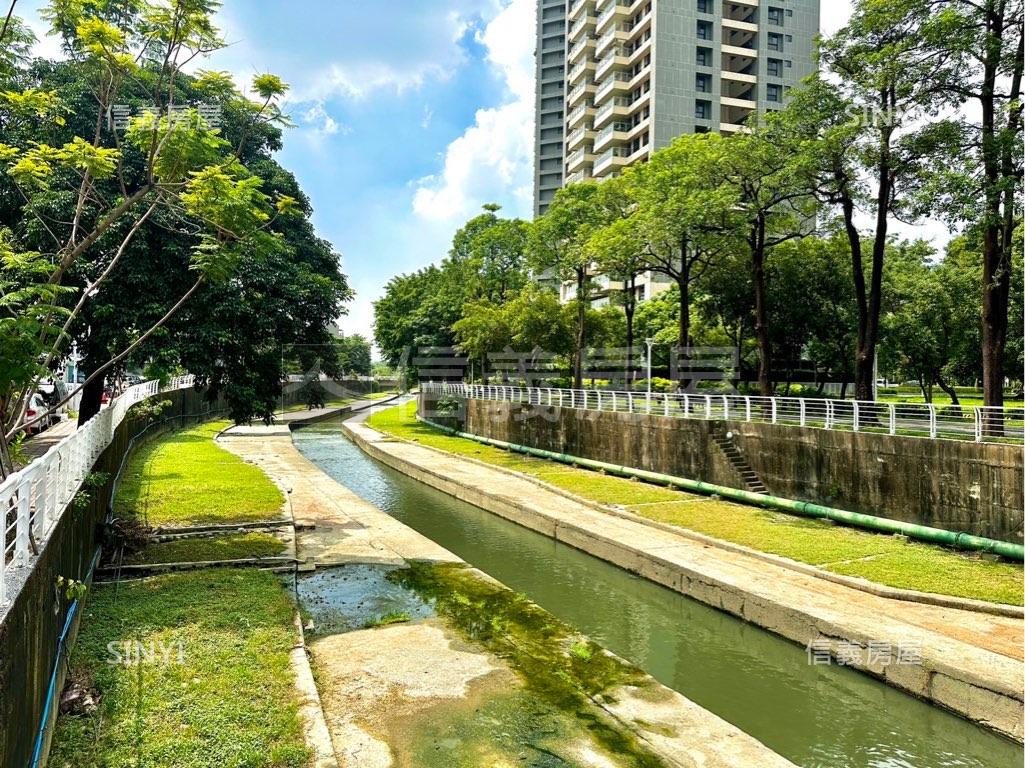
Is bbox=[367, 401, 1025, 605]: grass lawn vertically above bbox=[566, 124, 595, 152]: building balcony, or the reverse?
bbox=[566, 124, 595, 152]: building balcony

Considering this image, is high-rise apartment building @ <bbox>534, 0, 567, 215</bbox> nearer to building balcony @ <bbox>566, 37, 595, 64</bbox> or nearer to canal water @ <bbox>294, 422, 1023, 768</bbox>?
building balcony @ <bbox>566, 37, 595, 64</bbox>

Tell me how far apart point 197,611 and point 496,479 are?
47.9ft

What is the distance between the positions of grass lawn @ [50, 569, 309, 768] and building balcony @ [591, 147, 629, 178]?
168 ft

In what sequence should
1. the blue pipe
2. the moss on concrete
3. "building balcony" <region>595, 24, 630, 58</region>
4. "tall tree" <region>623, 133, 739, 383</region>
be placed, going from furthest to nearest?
"building balcony" <region>595, 24, 630, 58</region> → "tall tree" <region>623, 133, 739, 383</region> → the moss on concrete → the blue pipe

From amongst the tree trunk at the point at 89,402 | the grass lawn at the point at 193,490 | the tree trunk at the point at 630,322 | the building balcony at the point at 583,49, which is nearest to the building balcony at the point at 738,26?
the building balcony at the point at 583,49

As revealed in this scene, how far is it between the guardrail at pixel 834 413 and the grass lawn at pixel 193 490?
12189 millimetres

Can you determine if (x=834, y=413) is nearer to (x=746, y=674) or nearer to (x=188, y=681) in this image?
(x=746, y=674)

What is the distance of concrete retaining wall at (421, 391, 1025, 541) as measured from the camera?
12219mm

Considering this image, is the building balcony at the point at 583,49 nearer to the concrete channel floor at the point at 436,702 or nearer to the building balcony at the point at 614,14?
the building balcony at the point at 614,14

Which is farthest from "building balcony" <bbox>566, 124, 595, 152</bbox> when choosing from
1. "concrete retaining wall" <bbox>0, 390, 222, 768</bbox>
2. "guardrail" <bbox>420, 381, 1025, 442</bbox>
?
"concrete retaining wall" <bbox>0, 390, 222, 768</bbox>

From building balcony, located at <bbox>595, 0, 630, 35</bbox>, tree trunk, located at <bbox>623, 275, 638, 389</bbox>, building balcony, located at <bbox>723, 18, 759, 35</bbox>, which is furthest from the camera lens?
building balcony, located at <bbox>595, 0, 630, 35</bbox>

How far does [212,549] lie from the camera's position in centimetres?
1089

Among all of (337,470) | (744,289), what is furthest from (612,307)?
(337,470)

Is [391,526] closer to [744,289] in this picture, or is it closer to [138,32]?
[138,32]
